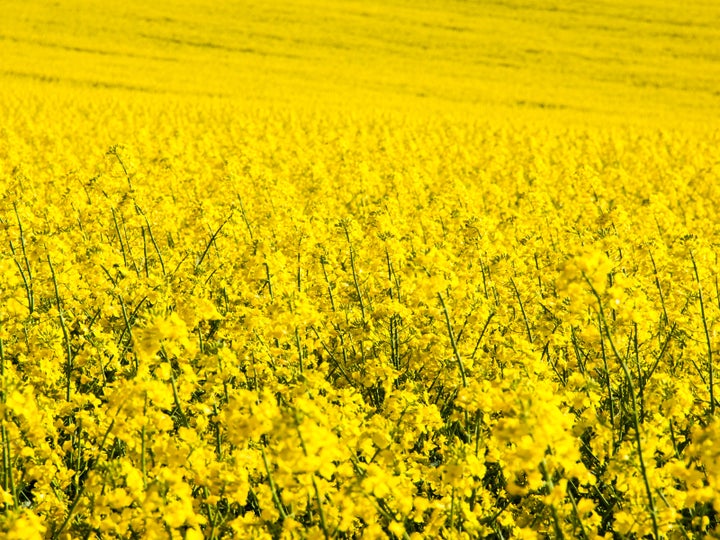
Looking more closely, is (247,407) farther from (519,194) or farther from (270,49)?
(270,49)

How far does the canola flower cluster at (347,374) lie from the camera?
7.72 ft

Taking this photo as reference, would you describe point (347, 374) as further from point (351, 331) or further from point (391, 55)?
point (391, 55)

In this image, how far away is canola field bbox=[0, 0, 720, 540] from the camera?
2420 mm

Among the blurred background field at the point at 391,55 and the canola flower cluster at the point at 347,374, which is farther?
the blurred background field at the point at 391,55

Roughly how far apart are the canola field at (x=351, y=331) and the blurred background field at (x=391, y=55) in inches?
140

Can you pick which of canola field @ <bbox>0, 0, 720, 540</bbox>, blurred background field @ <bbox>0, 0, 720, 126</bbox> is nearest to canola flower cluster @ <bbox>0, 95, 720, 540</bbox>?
canola field @ <bbox>0, 0, 720, 540</bbox>

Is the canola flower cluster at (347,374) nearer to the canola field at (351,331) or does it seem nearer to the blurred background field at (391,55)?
the canola field at (351,331)

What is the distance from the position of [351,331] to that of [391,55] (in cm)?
2209

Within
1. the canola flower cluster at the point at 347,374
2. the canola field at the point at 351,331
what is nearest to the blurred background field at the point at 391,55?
the canola field at the point at 351,331

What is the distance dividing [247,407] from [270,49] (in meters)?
23.5

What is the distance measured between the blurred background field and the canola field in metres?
3.55

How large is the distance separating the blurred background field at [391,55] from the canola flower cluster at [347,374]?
39.8 feet

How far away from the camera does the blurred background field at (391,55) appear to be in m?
19.5

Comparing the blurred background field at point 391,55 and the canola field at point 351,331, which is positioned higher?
the blurred background field at point 391,55
